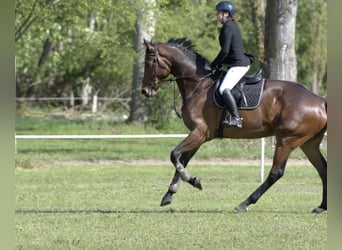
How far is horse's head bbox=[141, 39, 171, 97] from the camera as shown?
453 inches

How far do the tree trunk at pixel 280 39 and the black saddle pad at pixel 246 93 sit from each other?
12610 millimetres

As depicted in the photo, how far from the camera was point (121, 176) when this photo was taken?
1816 cm

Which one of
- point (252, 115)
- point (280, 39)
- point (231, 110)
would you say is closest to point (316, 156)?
point (252, 115)

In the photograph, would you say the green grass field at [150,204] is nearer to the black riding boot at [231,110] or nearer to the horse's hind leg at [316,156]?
the horse's hind leg at [316,156]

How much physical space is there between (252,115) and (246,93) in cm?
35

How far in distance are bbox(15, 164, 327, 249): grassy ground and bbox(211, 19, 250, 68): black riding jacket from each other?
7.06 feet

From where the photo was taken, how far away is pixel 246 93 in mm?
11117

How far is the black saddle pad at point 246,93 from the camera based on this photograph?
11.0 meters

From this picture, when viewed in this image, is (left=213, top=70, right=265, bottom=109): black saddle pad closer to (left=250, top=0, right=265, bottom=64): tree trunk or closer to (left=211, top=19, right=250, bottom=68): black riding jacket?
(left=211, top=19, right=250, bottom=68): black riding jacket

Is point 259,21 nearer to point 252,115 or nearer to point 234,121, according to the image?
point 252,115

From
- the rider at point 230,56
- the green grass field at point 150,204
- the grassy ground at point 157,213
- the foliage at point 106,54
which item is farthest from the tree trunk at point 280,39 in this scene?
the rider at point 230,56

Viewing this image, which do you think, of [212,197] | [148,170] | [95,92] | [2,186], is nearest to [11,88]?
[2,186]

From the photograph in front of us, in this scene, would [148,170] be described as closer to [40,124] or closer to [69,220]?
[69,220]

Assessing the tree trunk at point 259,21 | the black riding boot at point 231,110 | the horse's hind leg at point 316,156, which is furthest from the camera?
the tree trunk at point 259,21
